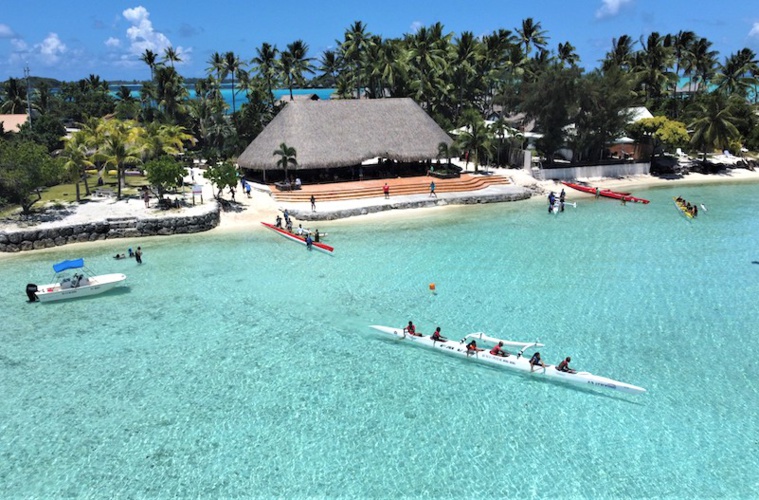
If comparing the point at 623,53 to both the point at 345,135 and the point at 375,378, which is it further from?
the point at 375,378

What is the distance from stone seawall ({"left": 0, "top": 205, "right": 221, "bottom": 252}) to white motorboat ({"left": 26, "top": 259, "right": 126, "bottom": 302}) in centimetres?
727

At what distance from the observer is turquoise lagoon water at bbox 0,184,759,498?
12766 mm

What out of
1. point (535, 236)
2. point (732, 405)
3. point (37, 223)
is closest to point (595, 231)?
point (535, 236)

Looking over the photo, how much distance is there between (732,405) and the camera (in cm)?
1505

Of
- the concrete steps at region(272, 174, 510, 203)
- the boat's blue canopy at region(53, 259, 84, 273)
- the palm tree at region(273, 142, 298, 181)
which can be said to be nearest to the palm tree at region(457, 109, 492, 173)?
the concrete steps at region(272, 174, 510, 203)

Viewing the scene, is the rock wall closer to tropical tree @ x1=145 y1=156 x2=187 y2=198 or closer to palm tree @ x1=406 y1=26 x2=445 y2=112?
tropical tree @ x1=145 y1=156 x2=187 y2=198

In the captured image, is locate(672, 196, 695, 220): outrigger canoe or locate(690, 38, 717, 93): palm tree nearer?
locate(672, 196, 695, 220): outrigger canoe

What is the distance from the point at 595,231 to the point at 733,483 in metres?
22.2

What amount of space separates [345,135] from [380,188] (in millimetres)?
5676

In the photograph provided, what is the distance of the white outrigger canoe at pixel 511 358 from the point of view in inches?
614

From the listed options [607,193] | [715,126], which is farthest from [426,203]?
[715,126]

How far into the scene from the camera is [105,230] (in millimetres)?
31000

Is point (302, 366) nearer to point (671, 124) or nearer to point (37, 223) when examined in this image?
point (37, 223)

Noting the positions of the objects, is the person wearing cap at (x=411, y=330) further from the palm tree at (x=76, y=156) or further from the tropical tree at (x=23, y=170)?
the palm tree at (x=76, y=156)
